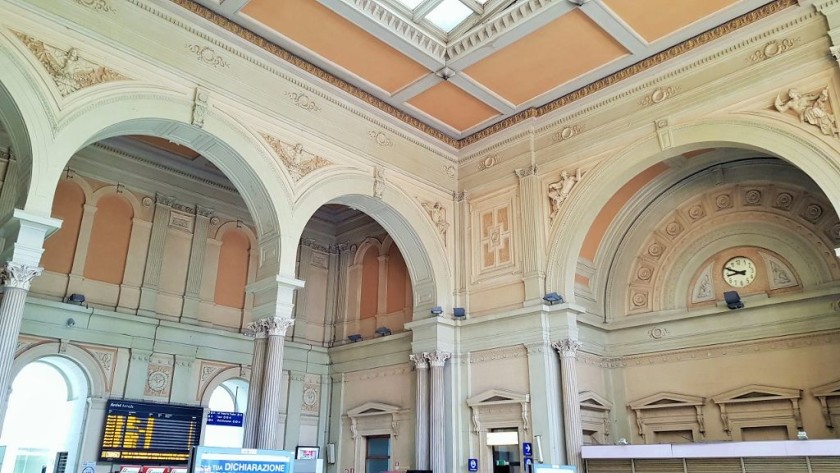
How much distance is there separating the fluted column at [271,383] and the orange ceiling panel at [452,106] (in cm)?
467

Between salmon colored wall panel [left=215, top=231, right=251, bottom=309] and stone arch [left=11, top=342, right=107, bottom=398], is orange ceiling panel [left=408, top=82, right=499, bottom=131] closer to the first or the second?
salmon colored wall panel [left=215, top=231, right=251, bottom=309]

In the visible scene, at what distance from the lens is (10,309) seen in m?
7.21

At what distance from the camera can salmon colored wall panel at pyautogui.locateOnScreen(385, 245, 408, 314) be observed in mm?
13727

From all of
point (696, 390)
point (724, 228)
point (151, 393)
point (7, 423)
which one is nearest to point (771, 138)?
point (724, 228)

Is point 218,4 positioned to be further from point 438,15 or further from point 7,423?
point 7,423

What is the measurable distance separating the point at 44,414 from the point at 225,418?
3.06m

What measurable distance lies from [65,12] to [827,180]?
10068 mm

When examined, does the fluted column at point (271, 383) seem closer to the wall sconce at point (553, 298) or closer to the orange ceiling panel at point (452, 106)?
the wall sconce at point (553, 298)

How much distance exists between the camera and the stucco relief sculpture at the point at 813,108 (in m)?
8.49

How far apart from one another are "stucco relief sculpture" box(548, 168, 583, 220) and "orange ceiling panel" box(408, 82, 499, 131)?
5.92 feet

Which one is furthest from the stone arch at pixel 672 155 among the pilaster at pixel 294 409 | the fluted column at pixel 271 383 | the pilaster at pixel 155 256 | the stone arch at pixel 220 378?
the pilaster at pixel 155 256

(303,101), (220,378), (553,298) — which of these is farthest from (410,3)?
(220,378)

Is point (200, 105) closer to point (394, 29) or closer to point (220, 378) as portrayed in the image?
point (394, 29)

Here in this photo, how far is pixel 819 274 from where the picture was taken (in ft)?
32.6
